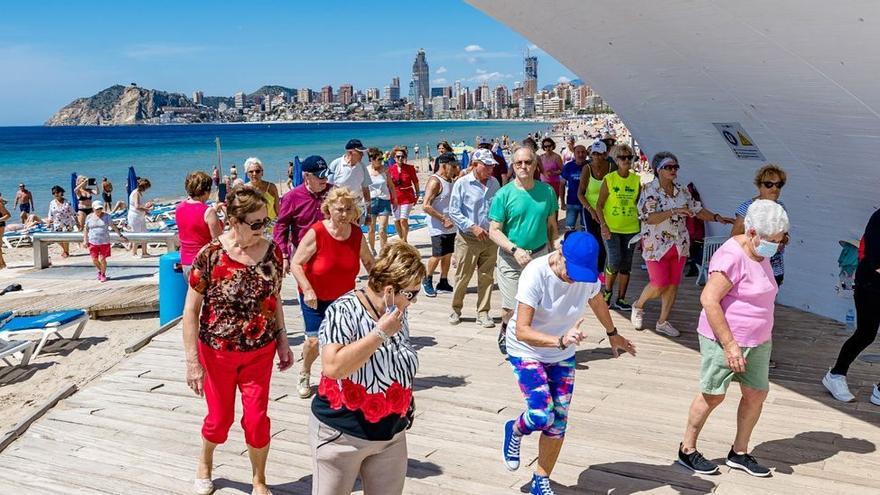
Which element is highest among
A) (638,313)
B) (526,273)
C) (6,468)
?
(526,273)

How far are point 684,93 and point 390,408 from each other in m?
5.38

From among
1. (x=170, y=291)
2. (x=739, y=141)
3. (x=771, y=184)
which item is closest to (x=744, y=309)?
(x=771, y=184)

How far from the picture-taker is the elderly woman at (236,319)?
3527mm

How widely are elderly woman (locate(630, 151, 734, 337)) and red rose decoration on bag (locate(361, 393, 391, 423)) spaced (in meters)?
4.20

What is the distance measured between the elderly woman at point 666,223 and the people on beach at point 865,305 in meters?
1.51

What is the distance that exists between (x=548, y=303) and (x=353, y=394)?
1.24m

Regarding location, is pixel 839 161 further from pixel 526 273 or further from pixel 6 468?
pixel 6 468

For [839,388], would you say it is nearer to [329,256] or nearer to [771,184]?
[771,184]

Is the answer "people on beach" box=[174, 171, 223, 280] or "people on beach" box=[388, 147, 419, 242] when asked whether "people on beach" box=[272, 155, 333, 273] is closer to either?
"people on beach" box=[174, 171, 223, 280]

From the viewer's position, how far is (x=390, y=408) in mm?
2746

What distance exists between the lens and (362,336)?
268cm

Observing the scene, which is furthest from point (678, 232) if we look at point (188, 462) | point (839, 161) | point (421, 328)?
point (188, 462)

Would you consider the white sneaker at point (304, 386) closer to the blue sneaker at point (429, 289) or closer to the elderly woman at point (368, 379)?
the elderly woman at point (368, 379)

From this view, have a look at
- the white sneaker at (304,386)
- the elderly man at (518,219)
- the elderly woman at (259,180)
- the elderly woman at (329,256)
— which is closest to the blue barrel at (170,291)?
the elderly woman at (259,180)
